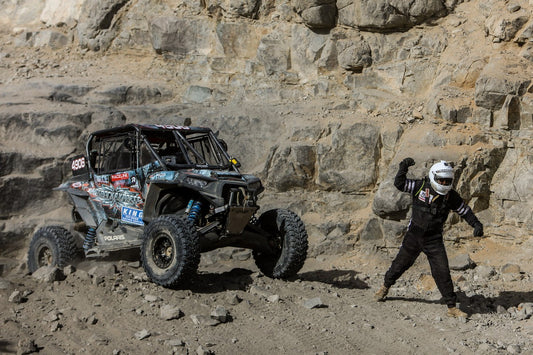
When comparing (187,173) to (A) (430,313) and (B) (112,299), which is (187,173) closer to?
(B) (112,299)

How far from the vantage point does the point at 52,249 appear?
334 inches

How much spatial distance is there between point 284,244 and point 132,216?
83.9 inches

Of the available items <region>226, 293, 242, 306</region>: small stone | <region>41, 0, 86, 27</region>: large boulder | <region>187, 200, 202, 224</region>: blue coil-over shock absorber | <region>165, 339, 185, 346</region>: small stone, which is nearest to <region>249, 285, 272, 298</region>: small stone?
<region>226, 293, 242, 306</region>: small stone

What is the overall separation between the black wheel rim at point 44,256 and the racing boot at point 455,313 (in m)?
5.71

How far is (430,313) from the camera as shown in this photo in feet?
22.6

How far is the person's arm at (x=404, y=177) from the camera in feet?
22.2

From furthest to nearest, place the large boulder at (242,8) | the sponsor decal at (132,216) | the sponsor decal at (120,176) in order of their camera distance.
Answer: the large boulder at (242,8) < the sponsor decal at (120,176) < the sponsor decal at (132,216)

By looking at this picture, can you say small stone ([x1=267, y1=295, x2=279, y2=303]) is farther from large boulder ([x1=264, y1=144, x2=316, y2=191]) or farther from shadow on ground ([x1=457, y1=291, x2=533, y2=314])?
large boulder ([x1=264, y1=144, x2=316, y2=191])

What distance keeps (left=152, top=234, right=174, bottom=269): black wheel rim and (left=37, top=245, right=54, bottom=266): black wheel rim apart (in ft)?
7.82

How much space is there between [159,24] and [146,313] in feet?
35.4

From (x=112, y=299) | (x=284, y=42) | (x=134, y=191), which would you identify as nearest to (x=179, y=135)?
(x=134, y=191)

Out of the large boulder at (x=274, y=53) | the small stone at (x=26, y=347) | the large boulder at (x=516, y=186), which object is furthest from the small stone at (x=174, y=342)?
the large boulder at (x=274, y=53)

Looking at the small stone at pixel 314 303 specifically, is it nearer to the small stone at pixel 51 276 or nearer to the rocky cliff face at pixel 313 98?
the small stone at pixel 51 276

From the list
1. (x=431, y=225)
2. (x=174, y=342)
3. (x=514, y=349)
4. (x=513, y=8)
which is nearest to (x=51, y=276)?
(x=174, y=342)
